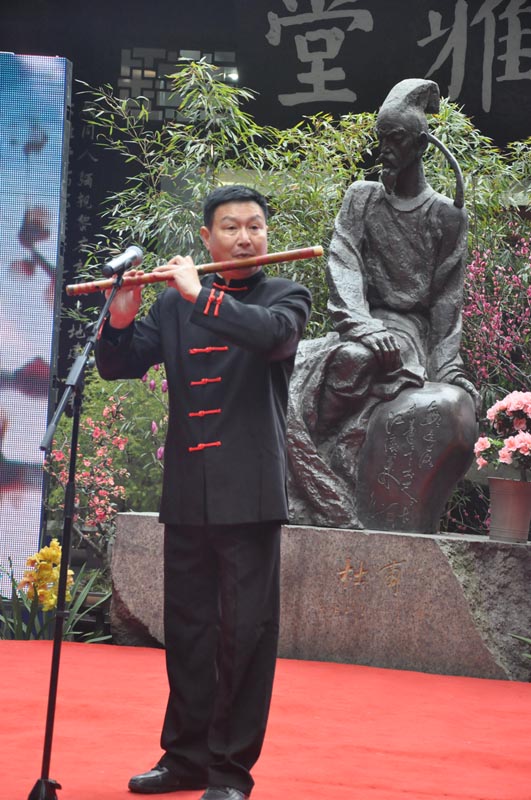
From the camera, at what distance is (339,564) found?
411 centimetres

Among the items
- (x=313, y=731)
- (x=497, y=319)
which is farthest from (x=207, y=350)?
(x=497, y=319)

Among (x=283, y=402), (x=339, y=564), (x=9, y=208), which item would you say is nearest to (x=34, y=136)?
(x=9, y=208)

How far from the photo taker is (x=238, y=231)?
2.32m

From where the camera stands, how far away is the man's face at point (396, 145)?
440cm

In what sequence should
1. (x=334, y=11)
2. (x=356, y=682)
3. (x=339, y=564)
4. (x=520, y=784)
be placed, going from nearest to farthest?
(x=520, y=784) → (x=356, y=682) → (x=339, y=564) → (x=334, y=11)

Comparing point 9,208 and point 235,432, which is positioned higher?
point 9,208

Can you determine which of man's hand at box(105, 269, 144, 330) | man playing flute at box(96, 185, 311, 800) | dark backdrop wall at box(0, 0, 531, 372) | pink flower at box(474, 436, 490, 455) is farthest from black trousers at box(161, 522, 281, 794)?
dark backdrop wall at box(0, 0, 531, 372)

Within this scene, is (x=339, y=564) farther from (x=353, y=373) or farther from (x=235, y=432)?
(x=235, y=432)

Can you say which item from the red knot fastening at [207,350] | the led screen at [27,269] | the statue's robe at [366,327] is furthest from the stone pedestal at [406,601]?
the red knot fastening at [207,350]

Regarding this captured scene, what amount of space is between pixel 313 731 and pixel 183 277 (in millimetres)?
1307

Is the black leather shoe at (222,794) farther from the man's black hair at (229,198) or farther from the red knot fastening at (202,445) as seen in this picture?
the man's black hair at (229,198)

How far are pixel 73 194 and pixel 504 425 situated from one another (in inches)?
175

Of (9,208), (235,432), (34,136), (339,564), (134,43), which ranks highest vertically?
(134,43)

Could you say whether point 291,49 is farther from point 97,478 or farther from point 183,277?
point 183,277
